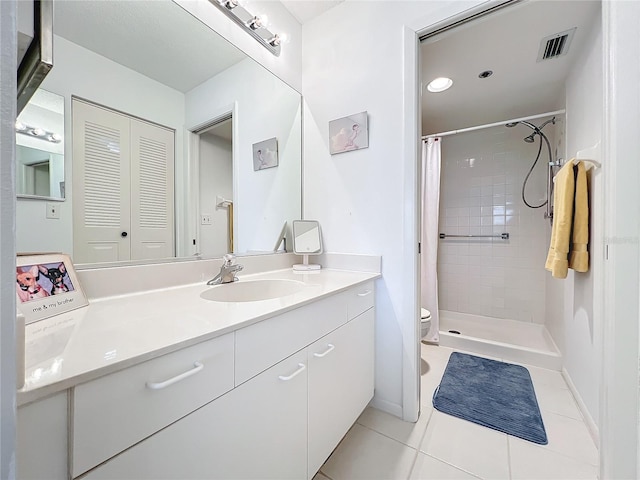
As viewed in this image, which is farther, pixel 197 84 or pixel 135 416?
pixel 197 84

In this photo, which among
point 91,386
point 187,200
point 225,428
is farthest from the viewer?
point 187,200

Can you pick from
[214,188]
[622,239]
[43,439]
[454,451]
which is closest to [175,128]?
[214,188]

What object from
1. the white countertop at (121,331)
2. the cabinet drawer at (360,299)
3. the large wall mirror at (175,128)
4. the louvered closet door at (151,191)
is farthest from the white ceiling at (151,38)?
the cabinet drawer at (360,299)

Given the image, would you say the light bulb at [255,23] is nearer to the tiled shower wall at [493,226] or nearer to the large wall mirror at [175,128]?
the large wall mirror at [175,128]

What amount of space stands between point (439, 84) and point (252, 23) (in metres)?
1.45

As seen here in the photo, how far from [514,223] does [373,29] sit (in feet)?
7.66

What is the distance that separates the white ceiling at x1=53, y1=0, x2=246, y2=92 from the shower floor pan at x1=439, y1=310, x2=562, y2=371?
256 cm

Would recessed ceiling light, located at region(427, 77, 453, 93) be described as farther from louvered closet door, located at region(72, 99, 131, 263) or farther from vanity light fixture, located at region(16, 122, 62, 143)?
vanity light fixture, located at region(16, 122, 62, 143)

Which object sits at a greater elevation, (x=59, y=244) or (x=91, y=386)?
(x=59, y=244)

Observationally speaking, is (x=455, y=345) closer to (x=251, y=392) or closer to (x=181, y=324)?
(x=251, y=392)

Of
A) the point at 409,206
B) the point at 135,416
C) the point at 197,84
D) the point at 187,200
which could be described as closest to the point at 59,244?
the point at 187,200

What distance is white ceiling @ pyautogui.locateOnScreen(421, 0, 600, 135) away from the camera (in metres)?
1.36

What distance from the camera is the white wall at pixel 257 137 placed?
1.30 m

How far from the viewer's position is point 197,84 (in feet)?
3.95
